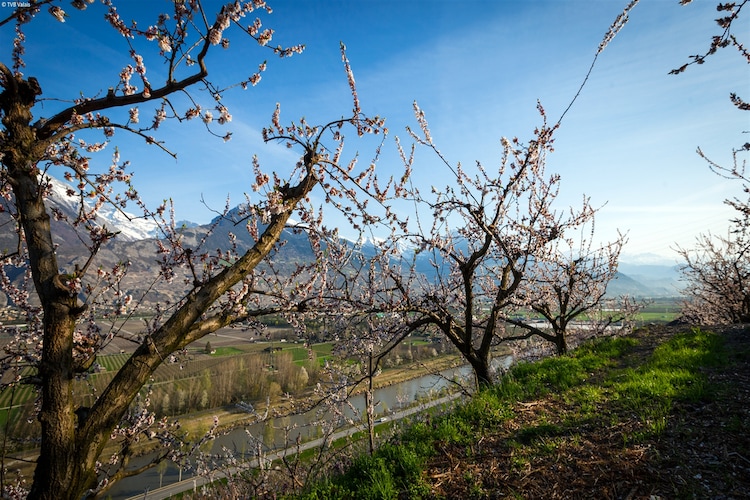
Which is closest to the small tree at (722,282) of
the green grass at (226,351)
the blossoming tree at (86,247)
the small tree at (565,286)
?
the small tree at (565,286)

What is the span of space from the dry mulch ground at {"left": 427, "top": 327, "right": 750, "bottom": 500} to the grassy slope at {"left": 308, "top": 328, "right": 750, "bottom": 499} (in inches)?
0.5

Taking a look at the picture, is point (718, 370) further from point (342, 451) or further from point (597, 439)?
point (342, 451)

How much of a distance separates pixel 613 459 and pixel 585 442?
490 mm

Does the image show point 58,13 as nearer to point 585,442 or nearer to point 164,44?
point 164,44

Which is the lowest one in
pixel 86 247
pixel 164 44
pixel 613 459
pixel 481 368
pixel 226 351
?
pixel 226 351

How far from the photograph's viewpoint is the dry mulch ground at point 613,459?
3529 mm

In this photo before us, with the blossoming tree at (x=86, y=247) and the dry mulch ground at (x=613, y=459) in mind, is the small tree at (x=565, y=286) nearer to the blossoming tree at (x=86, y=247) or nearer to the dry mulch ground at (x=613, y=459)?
the dry mulch ground at (x=613, y=459)

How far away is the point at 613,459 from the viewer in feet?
13.1

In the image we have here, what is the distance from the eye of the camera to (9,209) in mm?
3957

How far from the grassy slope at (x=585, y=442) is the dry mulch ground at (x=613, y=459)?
0.01m

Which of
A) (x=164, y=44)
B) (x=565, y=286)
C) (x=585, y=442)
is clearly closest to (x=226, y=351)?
(x=565, y=286)

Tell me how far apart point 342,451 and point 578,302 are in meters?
10.3

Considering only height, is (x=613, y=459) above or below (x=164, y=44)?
below

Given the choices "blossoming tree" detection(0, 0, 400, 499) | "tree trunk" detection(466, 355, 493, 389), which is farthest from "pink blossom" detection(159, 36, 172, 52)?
"tree trunk" detection(466, 355, 493, 389)
